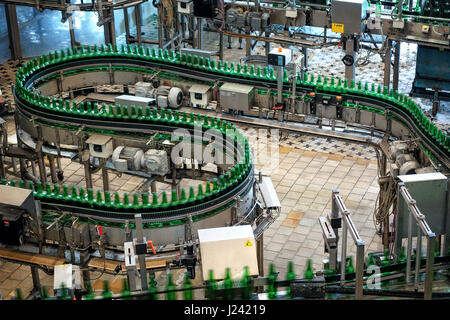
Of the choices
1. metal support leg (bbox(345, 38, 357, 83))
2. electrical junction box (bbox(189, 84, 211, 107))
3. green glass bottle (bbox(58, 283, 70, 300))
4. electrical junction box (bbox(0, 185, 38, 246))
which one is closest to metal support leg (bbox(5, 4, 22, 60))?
electrical junction box (bbox(189, 84, 211, 107))

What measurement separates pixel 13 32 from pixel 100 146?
6.97 m

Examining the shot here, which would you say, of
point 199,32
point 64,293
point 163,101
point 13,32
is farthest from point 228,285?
point 13,32

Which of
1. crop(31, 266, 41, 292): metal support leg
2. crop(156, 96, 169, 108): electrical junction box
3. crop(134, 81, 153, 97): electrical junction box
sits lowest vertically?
crop(31, 266, 41, 292): metal support leg

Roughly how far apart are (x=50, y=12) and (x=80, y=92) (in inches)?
296

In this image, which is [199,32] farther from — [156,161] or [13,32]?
[156,161]

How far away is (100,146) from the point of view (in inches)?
446

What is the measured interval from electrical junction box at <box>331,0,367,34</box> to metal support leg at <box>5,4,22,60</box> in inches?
274

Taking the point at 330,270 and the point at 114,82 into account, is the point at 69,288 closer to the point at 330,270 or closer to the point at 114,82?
the point at 330,270

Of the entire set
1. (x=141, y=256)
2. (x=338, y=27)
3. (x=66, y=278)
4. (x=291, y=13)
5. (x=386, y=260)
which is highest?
(x=291, y=13)

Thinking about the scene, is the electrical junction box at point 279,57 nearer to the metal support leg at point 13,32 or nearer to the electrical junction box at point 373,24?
the electrical junction box at point 373,24

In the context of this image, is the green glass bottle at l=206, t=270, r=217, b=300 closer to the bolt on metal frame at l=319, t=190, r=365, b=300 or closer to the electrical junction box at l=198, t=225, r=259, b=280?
the electrical junction box at l=198, t=225, r=259, b=280

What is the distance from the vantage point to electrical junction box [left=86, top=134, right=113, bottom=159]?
11320 millimetres

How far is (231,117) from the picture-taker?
12133mm

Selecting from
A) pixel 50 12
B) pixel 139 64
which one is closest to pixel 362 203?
pixel 139 64
